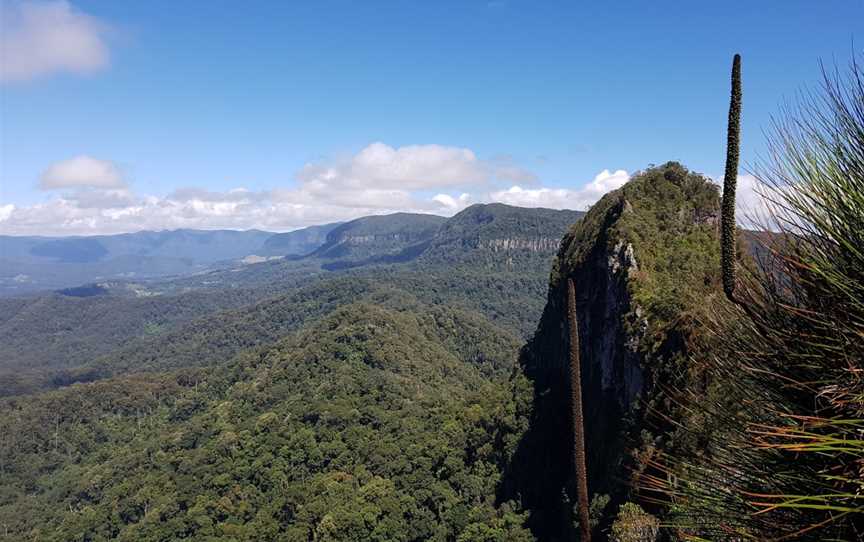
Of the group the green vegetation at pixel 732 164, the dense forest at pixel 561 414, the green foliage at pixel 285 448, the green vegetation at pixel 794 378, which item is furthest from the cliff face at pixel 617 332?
the green vegetation at pixel 732 164

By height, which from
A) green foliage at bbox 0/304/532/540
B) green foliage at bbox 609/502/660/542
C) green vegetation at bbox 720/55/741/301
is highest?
green vegetation at bbox 720/55/741/301

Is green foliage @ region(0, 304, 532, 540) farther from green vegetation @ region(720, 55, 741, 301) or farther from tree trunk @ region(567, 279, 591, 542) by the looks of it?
green vegetation @ region(720, 55, 741, 301)

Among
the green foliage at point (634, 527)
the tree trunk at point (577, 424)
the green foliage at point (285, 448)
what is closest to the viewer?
the tree trunk at point (577, 424)

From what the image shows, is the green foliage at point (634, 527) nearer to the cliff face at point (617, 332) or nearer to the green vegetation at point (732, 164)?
the cliff face at point (617, 332)

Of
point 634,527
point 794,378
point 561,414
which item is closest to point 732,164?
point 794,378

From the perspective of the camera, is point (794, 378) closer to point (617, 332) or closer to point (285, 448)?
point (617, 332)

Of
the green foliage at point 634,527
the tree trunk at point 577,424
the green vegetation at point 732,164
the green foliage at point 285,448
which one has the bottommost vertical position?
the green foliage at point 285,448

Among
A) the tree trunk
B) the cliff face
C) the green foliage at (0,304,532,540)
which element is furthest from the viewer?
the green foliage at (0,304,532,540)

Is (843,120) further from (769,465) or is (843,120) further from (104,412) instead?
(104,412)

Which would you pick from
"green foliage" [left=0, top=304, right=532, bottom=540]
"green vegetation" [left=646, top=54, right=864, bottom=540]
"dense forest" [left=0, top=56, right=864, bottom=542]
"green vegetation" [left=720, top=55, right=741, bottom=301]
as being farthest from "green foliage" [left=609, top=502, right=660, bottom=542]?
"green vegetation" [left=720, top=55, right=741, bottom=301]

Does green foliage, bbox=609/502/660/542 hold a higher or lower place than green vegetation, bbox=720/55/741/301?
lower
